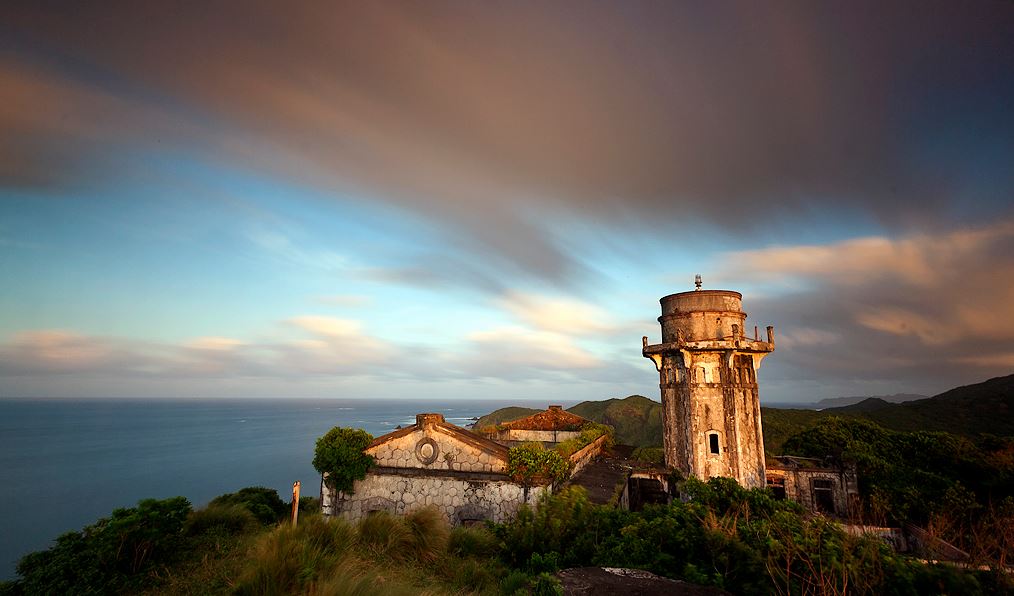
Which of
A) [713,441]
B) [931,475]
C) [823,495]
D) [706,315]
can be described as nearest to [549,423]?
[713,441]

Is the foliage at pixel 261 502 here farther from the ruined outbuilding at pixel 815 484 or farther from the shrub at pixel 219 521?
the ruined outbuilding at pixel 815 484

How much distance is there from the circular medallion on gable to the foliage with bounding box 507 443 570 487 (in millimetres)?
2948

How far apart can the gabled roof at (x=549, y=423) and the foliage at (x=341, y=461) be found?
49.5 ft

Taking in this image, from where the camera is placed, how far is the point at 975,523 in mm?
21141

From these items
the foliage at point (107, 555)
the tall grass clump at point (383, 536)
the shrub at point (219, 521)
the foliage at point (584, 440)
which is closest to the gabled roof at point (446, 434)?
the foliage at point (584, 440)

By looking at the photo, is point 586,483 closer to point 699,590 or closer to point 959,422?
point 699,590

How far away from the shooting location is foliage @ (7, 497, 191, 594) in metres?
7.48

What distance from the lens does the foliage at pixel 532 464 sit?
52.7 ft

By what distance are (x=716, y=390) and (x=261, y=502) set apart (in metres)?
24.1

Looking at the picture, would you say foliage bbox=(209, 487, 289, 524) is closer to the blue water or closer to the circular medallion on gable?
the circular medallion on gable

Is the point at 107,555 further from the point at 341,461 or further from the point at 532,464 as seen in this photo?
the point at 532,464

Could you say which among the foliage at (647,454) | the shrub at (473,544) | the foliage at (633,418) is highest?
the shrub at (473,544)

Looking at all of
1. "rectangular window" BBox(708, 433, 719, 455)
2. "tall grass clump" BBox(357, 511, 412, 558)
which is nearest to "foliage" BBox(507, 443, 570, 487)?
"tall grass clump" BBox(357, 511, 412, 558)

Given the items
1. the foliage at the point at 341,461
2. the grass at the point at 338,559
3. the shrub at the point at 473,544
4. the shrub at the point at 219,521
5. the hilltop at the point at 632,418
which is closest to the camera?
the grass at the point at 338,559
